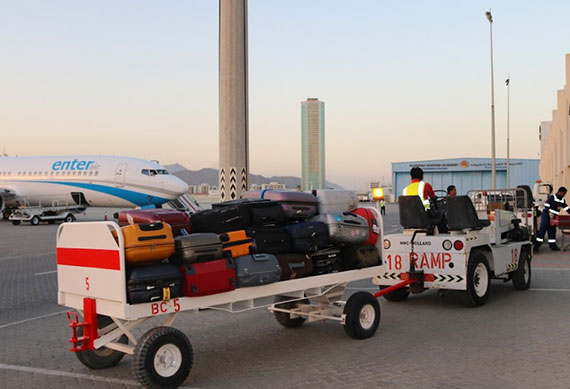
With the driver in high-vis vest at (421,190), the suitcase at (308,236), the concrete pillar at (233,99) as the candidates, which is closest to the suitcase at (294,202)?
the suitcase at (308,236)

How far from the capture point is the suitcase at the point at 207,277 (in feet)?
19.1

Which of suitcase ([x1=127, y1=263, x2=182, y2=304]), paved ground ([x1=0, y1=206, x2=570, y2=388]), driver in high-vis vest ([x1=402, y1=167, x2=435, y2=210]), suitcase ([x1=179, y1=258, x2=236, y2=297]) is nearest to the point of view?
suitcase ([x1=127, y1=263, x2=182, y2=304])

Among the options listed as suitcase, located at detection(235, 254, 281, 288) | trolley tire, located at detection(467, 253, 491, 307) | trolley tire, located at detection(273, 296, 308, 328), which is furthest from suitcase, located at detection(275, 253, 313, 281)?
trolley tire, located at detection(467, 253, 491, 307)

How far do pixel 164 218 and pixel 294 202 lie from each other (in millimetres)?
1816

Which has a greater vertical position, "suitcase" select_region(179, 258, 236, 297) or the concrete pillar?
the concrete pillar

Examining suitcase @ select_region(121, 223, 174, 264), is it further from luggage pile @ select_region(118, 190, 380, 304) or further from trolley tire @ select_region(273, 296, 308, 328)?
trolley tire @ select_region(273, 296, 308, 328)

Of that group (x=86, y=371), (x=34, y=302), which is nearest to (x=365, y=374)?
(x=86, y=371)

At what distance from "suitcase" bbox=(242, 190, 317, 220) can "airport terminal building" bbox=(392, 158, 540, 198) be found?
83.7 m

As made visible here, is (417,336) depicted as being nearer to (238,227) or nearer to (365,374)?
(365,374)

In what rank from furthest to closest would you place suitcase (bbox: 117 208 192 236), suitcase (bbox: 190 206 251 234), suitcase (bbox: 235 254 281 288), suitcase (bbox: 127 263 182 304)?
1. suitcase (bbox: 190 206 251 234)
2. suitcase (bbox: 117 208 192 236)
3. suitcase (bbox: 235 254 281 288)
4. suitcase (bbox: 127 263 182 304)

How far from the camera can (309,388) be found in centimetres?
578

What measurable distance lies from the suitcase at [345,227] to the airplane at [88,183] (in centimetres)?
2765

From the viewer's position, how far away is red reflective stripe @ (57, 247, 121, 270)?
552 centimetres

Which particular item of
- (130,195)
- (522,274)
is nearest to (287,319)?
(522,274)
